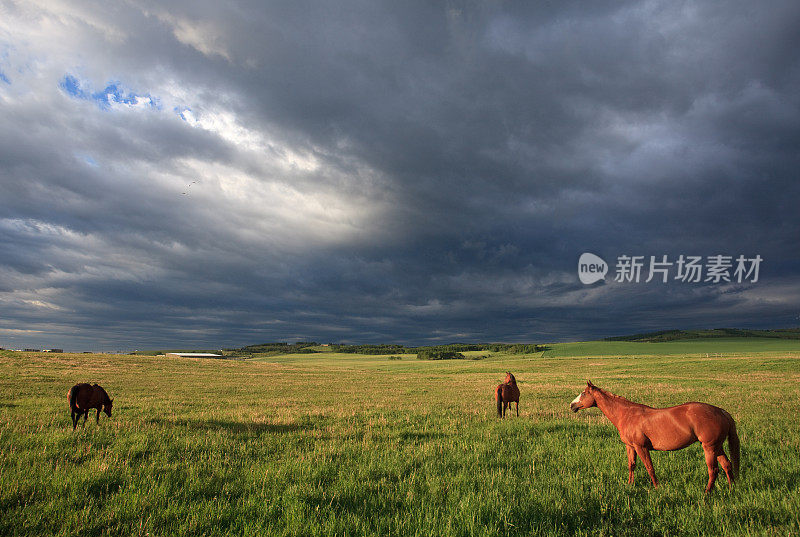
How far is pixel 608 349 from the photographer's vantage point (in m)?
110

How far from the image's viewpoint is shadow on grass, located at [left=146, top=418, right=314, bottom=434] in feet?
38.5

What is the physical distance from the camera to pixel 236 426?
12453 mm

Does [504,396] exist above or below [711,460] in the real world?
below

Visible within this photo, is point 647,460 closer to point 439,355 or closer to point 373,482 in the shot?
point 373,482

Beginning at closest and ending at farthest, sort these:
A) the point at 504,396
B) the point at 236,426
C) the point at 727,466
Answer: the point at 727,466 → the point at 236,426 → the point at 504,396

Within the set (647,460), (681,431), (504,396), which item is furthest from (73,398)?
(681,431)

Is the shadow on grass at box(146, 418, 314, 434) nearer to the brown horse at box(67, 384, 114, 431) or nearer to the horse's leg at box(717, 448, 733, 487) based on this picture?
the brown horse at box(67, 384, 114, 431)

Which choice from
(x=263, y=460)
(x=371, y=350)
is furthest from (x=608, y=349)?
(x=263, y=460)

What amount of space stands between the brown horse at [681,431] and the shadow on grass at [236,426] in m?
9.47

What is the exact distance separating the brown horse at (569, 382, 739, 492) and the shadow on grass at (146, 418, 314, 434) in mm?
9471

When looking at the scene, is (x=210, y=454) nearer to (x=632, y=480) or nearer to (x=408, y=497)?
(x=408, y=497)

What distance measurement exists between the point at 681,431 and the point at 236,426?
12.5 metres

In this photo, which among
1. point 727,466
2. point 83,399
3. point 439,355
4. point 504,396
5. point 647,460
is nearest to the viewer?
point 727,466

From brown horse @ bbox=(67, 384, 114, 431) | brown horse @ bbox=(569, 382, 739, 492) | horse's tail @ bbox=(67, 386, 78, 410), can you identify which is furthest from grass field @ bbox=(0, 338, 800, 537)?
horse's tail @ bbox=(67, 386, 78, 410)
